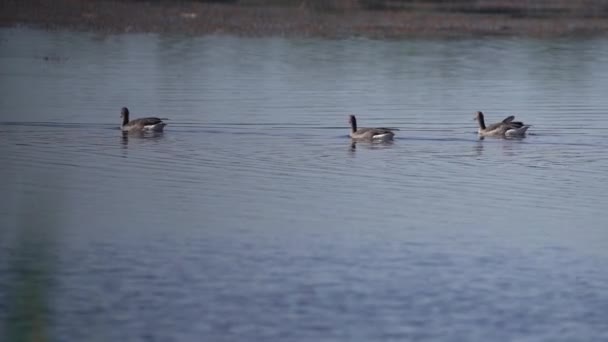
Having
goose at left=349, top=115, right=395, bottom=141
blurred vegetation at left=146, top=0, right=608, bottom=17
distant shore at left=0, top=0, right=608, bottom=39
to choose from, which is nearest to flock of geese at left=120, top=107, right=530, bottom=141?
goose at left=349, top=115, right=395, bottom=141

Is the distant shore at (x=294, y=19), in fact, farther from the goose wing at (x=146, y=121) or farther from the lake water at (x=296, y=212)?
the goose wing at (x=146, y=121)

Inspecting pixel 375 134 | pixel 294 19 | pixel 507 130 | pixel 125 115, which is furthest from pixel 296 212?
pixel 294 19

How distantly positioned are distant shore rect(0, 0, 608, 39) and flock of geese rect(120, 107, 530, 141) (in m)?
22.7

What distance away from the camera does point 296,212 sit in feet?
56.0

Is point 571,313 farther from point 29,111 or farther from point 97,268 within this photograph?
point 29,111

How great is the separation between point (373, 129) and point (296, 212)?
725cm

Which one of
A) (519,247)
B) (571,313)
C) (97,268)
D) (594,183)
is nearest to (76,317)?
(97,268)

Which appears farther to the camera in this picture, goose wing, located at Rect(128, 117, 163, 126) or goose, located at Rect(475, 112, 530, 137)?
goose, located at Rect(475, 112, 530, 137)

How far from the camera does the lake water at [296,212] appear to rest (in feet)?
40.0

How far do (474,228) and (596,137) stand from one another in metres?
9.70

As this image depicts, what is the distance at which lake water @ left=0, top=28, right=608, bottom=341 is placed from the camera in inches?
480

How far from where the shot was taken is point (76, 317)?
12.0 meters

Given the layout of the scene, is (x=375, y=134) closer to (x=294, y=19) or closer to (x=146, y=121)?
(x=146, y=121)

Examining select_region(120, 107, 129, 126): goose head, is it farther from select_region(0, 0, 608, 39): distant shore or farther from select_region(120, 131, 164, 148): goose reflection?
select_region(0, 0, 608, 39): distant shore
